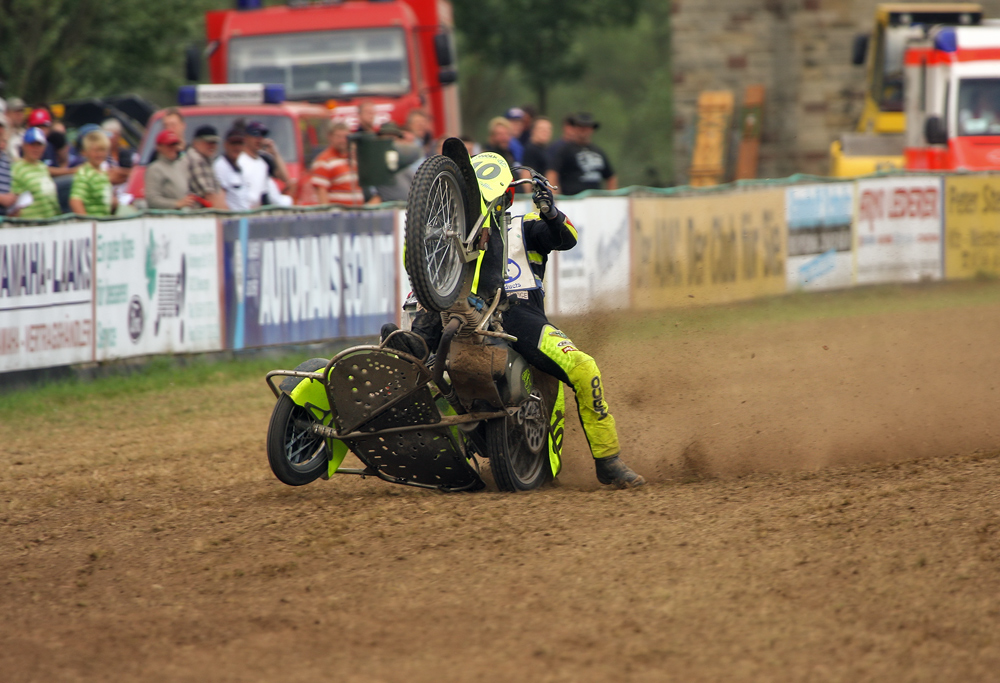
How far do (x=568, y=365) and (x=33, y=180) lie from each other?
6780mm

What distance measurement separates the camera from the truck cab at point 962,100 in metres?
16.5

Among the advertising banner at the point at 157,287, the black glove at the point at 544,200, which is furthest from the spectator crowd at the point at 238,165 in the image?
the black glove at the point at 544,200

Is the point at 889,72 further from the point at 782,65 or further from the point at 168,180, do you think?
the point at 168,180

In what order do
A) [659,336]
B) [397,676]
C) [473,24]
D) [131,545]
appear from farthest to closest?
[473,24], [659,336], [131,545], [397,676]

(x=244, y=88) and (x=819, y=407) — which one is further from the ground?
(x=244, y=88)

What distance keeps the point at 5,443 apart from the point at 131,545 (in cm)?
354

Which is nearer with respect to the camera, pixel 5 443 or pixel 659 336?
pixel 659 336

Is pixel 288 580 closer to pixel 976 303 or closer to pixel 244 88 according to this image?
pixel 244 88

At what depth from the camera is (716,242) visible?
47.8 feet

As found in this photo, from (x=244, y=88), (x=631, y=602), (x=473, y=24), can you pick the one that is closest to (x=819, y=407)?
(x=631, y=602)

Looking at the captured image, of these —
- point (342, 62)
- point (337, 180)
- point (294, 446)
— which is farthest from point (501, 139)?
point (294, 446)

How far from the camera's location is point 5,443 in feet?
28.7

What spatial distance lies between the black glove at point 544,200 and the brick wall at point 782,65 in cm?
2053

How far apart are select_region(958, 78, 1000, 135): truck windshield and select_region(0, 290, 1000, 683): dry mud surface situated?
9.27 metres
